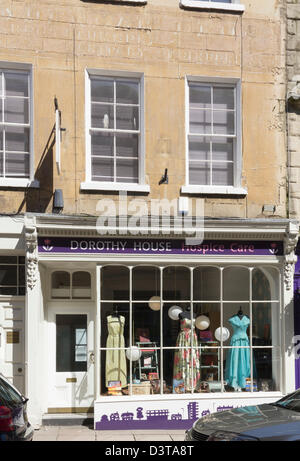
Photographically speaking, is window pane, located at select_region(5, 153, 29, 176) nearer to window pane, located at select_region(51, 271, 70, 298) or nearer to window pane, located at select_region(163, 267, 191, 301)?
window pane, located at select_region(51, 271, 70, 298)

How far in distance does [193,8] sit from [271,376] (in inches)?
296

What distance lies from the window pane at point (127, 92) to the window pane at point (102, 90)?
0.14 meters

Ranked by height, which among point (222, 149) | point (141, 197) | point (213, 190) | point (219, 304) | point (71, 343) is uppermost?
point (222, 149)

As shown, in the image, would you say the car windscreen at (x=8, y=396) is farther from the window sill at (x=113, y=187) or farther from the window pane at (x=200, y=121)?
the window pane at (x=200, y=121)

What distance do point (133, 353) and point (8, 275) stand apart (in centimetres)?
288

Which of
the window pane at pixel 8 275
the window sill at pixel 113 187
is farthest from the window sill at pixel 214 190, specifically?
the window pane at pixel 8 275

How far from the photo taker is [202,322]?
12391 millimetres

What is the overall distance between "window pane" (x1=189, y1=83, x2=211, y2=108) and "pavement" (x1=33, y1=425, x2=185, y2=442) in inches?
252

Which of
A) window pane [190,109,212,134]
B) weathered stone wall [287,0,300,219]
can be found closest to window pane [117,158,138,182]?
window pane [190,109,212,134]

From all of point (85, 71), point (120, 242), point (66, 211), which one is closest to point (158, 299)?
point (120, 242)

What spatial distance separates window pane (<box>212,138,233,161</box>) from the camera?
41.6 feet

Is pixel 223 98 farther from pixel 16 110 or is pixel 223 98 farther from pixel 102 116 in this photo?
pixel 16 110

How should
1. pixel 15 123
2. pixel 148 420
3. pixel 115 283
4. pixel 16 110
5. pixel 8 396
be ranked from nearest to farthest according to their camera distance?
pixel 8 396 → pixel 148 420 → pixel 15 123 → pixel 16 110 → pixel 115 283

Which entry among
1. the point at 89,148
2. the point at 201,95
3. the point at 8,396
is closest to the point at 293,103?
the point at 201,95
